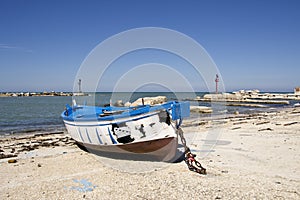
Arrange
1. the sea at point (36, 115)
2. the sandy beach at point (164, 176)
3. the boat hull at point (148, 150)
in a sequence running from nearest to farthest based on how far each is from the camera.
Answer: the sandy beach at point (164, 176) < the boat hull at point (148, 150) < the sea at point (36, 115)

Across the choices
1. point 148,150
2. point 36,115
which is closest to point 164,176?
point 148,150

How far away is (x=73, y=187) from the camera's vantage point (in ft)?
19.4

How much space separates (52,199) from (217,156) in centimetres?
562

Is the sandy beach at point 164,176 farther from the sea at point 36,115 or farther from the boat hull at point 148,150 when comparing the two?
the sea at point 36,115

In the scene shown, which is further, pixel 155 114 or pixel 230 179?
pixel 155 114

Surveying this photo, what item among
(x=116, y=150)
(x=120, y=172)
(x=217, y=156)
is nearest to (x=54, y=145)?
(x=116, y=150)

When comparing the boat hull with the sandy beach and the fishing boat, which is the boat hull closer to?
the fishing boat

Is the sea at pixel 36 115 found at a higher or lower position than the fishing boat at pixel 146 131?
lower

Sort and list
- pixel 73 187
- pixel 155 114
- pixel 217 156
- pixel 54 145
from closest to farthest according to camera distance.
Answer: pixel 73 187 → pixel 155 114 → pixel 217 156 → pixel 54 145

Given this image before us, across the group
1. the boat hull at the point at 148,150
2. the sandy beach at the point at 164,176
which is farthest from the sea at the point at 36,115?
the sandy beach at the point at 164,176

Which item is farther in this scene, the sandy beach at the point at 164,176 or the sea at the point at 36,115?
the sea at the point at 36,115

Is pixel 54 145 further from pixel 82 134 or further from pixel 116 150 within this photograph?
Answer: pixel 116 150

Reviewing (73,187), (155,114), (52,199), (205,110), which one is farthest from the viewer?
(205,110)

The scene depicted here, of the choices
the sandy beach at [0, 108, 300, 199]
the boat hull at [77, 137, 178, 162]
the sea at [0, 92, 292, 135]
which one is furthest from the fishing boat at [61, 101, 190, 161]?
the sea at [0, 92, 292, 135]
